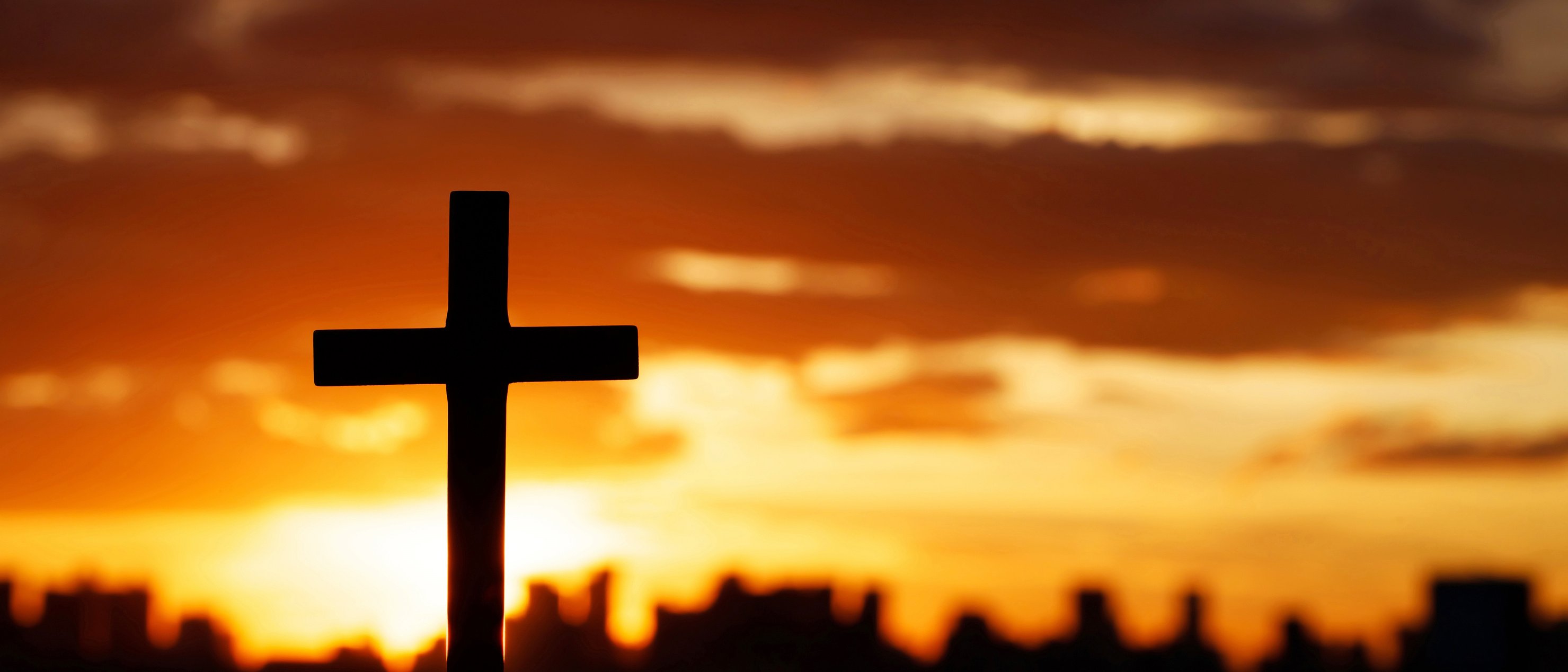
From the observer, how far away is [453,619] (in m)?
9.89

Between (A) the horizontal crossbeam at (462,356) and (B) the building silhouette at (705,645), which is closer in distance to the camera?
(A) the horizontal crossbeam at (462,356)

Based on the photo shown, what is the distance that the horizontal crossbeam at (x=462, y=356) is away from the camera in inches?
406

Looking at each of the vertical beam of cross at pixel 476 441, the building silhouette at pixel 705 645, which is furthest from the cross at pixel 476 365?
the building silhouette at pixel 705 645

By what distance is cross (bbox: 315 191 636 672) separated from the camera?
1000 cm

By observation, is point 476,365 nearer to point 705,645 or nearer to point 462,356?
point 462,356

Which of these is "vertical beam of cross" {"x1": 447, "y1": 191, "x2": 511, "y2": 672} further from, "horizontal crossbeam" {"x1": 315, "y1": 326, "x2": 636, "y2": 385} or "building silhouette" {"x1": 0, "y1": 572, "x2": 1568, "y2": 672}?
"building silhouette" {"x1": 0, "y1": 572, "x2": 1568, "y2": 672}

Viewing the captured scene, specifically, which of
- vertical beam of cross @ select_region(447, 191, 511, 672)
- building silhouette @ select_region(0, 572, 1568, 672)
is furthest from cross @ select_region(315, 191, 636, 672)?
building silhouette @ select_region(0, 572, 1568, 672)

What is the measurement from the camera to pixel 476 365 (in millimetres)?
10305

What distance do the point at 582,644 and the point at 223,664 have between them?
19.9 meters

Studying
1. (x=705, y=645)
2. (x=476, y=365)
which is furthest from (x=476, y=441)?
(x=705, y=645)

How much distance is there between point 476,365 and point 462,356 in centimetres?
10

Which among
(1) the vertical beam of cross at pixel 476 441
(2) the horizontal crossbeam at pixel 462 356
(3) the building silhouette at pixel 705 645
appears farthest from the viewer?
(3) the building silhouette at pixel 705 645

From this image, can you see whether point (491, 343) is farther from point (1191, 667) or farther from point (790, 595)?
point (790, 595)

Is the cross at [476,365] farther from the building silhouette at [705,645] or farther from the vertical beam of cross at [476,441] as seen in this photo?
the building silhouette at [705,645]
